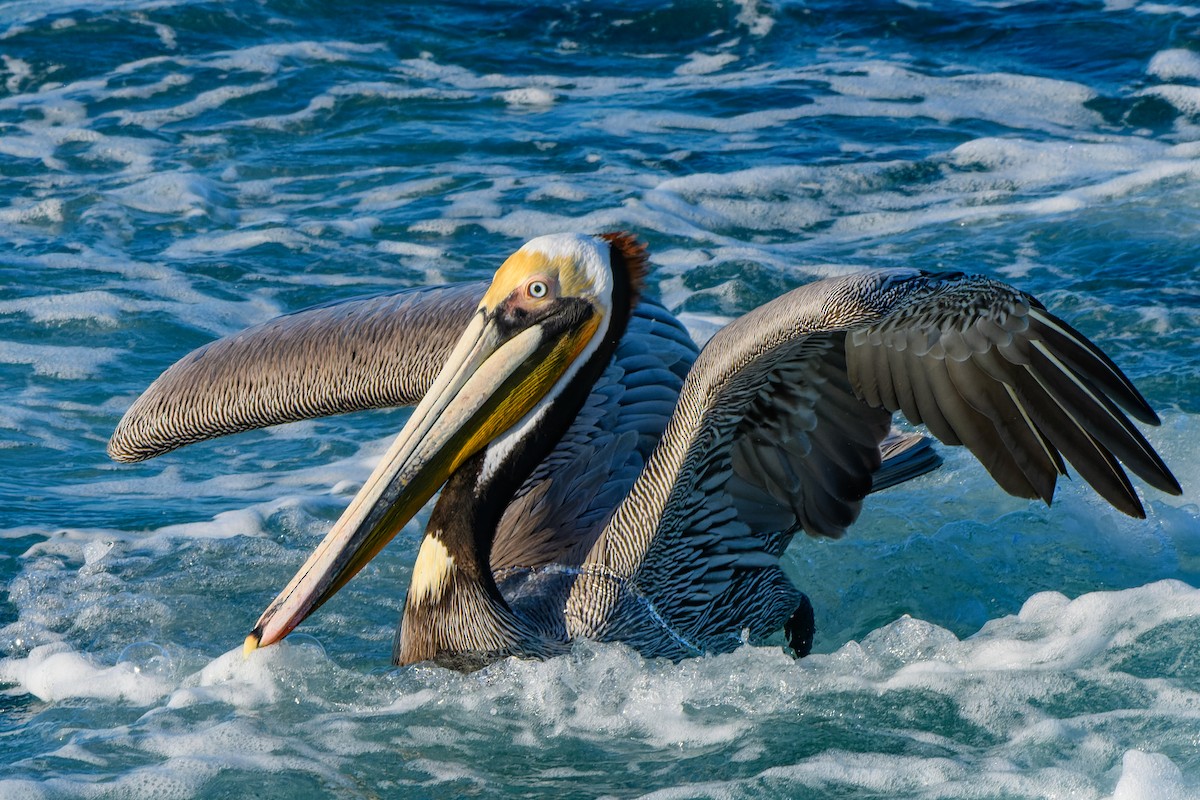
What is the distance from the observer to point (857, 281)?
4461 millimetres

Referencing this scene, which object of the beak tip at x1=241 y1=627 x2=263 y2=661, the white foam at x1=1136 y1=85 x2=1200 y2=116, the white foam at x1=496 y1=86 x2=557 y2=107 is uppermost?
the white foam at x1=496 y1=86 x2=557 y2=107

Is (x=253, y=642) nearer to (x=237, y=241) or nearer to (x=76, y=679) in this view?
(x=76, y=679)

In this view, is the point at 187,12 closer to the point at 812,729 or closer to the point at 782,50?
the point at 782,50

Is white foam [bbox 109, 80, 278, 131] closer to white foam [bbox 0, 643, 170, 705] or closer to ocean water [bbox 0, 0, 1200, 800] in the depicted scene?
ocean water [bbox 0, 0, 1200, 800]

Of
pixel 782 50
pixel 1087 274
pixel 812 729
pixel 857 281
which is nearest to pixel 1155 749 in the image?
pixel 812 729

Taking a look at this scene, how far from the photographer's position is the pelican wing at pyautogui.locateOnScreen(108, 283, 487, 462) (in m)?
5.79

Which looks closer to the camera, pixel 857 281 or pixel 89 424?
pixel 857 281

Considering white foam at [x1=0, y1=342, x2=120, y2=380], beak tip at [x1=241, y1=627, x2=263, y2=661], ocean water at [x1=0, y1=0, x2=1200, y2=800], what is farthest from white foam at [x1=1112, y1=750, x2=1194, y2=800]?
white foam at [x1=0, y1=342, x2=120, y2=380]

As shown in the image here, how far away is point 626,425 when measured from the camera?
6.20 meters

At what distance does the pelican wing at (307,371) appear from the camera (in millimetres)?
5793

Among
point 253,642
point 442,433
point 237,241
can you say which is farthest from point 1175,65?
point 253,642

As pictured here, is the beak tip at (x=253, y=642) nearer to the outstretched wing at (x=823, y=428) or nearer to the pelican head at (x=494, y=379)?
the pelican head at (x=494, y=379)

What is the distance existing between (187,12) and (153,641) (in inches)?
363

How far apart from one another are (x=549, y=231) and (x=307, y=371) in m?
4.03
